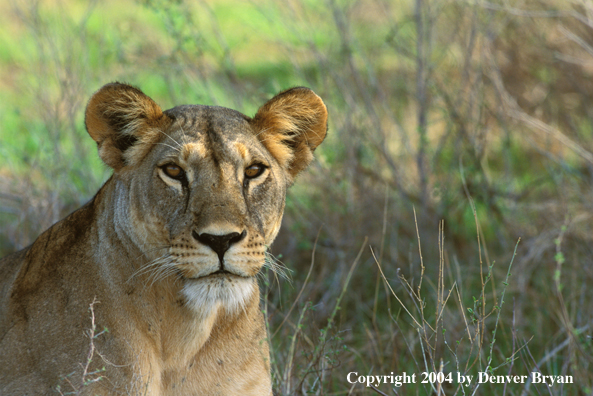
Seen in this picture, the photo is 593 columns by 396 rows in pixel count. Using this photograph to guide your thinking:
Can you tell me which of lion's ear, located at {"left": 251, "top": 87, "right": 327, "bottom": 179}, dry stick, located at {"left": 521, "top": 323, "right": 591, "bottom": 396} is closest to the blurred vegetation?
dry stick, located at {"left": 521, "top": 323, "right": 591, "bottom": 396}

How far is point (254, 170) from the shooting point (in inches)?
116

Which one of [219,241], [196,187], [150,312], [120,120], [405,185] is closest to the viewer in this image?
[219,241]

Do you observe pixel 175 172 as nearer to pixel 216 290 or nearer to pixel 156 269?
pixel 156 269

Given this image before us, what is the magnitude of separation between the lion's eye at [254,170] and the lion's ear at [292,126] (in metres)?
0.25

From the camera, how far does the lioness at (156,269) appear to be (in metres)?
2.67

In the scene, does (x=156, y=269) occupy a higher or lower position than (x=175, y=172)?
lower

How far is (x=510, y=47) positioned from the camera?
787cm

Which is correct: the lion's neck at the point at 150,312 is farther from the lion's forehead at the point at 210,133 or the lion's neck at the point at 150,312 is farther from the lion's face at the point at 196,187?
the lion's forehead at the point at 210,133

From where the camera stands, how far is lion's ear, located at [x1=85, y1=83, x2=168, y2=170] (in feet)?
9.64

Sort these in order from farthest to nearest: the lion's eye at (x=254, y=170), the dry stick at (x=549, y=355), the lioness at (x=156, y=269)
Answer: the dry stick at (x=549, y=355)
the lion's eye at (x=254, y=170)
the lioness at (x=156, y=269)

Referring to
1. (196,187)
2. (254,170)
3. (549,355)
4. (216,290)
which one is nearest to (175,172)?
(196,187)

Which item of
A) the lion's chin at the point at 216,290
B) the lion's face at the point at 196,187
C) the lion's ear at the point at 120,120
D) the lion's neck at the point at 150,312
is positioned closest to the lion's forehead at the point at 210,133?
the lion's face at the point at 196,187

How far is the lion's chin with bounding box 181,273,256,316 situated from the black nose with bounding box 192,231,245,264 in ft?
0.31

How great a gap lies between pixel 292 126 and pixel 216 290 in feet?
3.40
